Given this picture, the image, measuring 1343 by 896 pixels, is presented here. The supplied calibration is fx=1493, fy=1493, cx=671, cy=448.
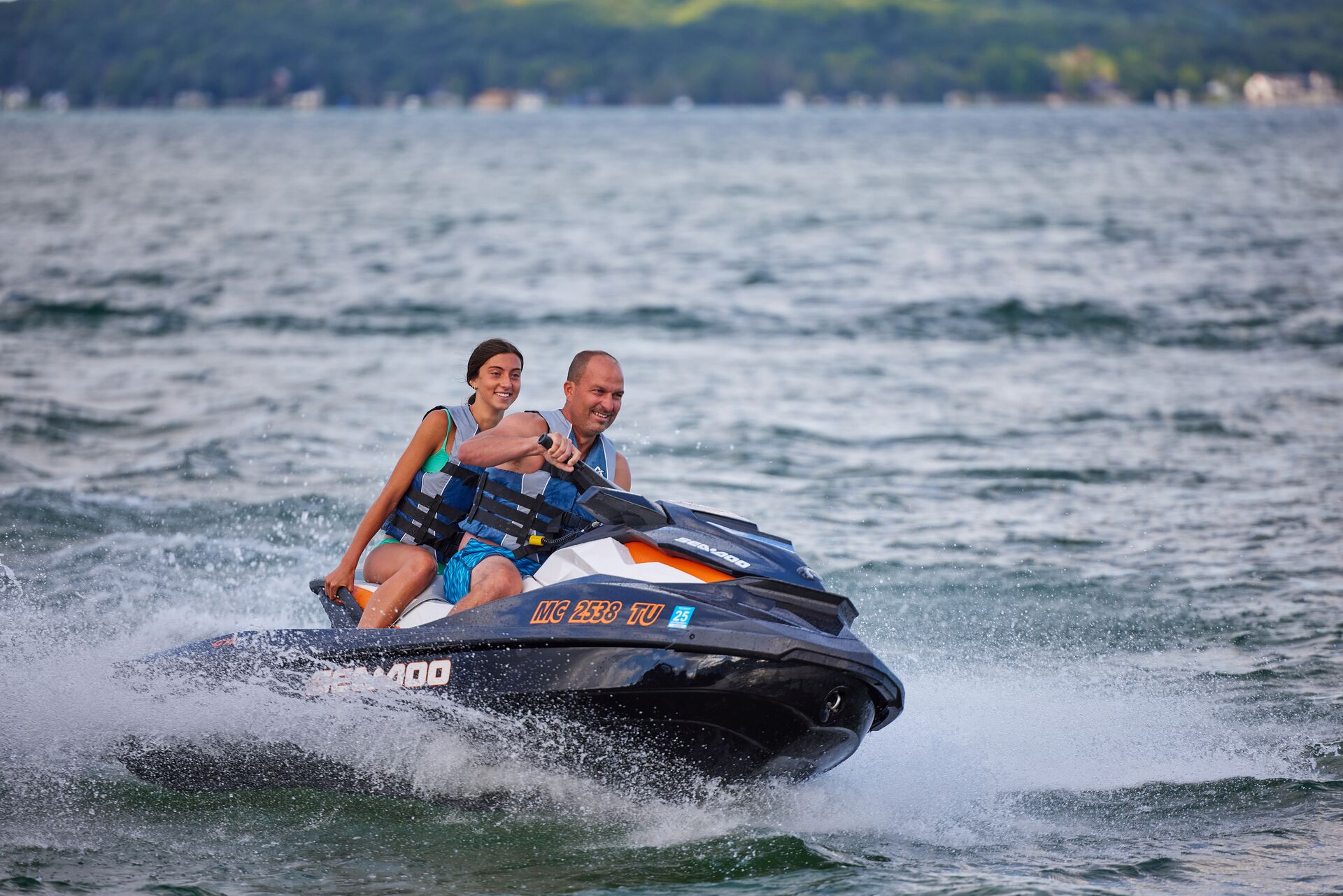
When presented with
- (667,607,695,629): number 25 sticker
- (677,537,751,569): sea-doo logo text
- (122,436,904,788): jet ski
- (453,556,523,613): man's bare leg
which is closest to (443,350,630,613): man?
(453,556,523,613): man's bare leg

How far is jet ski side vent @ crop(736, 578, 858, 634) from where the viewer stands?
533cm

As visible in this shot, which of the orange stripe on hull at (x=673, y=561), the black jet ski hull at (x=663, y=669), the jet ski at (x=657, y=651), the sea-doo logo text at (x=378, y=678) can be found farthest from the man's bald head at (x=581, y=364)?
the sea-doo logo text at (x=378, y=678)

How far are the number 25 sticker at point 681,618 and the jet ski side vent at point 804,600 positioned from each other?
243mm

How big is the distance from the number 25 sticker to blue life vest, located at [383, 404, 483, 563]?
3.55 ft

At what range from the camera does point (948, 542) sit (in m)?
9.84

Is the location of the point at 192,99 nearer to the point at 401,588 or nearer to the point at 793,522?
the point at 793,522

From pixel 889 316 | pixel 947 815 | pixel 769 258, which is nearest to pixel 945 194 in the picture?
pixel 769 258

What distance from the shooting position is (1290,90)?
168125mm

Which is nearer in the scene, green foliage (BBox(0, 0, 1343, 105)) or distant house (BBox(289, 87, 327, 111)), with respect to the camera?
green foliage (BBox(0, 0, 1343, 105))

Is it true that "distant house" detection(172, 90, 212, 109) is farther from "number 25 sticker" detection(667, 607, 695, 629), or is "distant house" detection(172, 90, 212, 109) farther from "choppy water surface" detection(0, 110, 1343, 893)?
"number 25 sticker" detection(667, 607, 695, 629)

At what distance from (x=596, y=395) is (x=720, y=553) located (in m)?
0.77

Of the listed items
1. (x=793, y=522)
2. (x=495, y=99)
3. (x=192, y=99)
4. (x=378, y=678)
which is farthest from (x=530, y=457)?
(x=192, y=99)

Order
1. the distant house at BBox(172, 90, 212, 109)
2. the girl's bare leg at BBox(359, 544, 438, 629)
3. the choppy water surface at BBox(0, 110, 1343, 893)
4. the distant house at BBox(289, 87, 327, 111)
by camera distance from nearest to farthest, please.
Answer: the choppy water surface at BBox(0, 110, 1343, 893) → the girl's bare leg at BBox(359, 544, 438, 629) → the distant house at BBox(289, 87, 327, 111) → the distant house at BBox(172, 90, 212, 109)

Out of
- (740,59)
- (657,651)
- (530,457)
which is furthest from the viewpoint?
(740,59)
